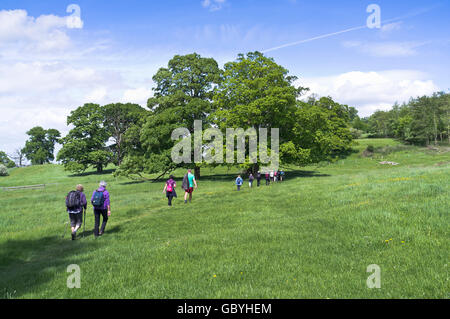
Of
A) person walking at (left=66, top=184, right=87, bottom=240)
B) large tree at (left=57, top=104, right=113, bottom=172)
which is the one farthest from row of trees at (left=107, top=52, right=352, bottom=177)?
person walking at (left=66, top=184, right=87, bottom=240)

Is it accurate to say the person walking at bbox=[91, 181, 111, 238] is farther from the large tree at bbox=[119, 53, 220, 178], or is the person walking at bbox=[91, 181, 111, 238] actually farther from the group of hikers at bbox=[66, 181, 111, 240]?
the large tree at bbox=[119, 53, 220, 178]

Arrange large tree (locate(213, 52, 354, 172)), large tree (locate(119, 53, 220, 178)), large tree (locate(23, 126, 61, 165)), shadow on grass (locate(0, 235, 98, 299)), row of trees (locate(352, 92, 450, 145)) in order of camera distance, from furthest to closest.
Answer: large tree (locate(23, 126, 61, 165)) → row of trees (locate(352, 92, 450, 145)) → large tree (locate(119, 53, 220, 178)) → large tree (locate(213, 52, 354, 172)) → shadow on grass (locate(0, 235, 98, 299))

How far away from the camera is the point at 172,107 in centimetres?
4084

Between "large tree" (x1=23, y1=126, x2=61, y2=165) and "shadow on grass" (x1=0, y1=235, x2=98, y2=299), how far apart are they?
109796mm

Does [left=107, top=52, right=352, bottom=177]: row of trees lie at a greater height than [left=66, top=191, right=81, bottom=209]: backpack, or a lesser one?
greater

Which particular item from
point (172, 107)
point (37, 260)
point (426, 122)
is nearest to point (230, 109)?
point (172, 107)

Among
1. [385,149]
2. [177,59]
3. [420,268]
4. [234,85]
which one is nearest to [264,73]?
[234,85]

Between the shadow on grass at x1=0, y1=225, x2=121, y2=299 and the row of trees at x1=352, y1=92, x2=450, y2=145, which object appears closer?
the shadow on grass at x1=0, y1=225, x2=121, y2=299

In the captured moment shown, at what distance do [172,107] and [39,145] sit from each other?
9136 centimetres

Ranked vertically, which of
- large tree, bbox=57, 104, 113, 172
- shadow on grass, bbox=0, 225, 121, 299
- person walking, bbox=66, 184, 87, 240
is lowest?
shadow on grass, bbox=0, 225, 121, 299

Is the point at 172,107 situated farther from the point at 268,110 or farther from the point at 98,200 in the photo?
the point at 98,200

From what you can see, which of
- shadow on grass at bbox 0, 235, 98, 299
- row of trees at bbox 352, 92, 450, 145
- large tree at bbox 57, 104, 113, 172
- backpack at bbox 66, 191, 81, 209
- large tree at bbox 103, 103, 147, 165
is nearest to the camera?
shadow on grass at bbox 0, 235, 98, 299

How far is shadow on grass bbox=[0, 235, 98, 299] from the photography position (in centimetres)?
682

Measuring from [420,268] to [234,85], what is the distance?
106ft
